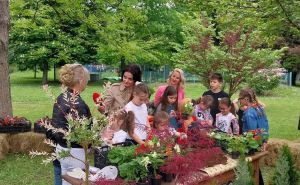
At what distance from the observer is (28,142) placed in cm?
847

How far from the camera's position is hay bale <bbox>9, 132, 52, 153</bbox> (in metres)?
8.45

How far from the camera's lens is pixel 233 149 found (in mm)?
5344

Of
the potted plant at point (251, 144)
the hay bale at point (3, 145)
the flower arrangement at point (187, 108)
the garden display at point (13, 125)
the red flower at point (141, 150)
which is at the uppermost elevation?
the flower arrangement at point (187, 108)

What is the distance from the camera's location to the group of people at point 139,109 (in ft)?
13.9

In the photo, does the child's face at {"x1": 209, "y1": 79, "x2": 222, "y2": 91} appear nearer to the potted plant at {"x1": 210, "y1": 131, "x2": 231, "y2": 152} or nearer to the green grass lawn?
the potted plant at {"x1": 210, "y1": 131, "x2": 231, "y2": 152}

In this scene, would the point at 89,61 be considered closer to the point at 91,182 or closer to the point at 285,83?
the point at 285,83

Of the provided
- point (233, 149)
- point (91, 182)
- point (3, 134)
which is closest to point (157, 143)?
point (91, 182)

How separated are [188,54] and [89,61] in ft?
61.5

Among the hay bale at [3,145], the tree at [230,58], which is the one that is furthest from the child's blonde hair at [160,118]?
the tree at [230,58]

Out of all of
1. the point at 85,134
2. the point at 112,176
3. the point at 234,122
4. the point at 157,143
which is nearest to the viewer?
the point at 85,134

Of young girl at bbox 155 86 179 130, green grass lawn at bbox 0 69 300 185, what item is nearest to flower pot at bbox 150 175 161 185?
young girl at bbox 155 86 179 130

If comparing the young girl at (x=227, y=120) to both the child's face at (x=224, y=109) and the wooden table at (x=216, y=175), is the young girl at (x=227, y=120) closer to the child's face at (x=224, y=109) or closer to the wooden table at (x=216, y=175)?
the child's face at (x=224, y=109)

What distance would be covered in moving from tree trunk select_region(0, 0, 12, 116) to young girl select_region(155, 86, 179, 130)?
421 centimetres

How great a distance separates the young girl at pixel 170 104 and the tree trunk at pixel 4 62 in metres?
4.21
